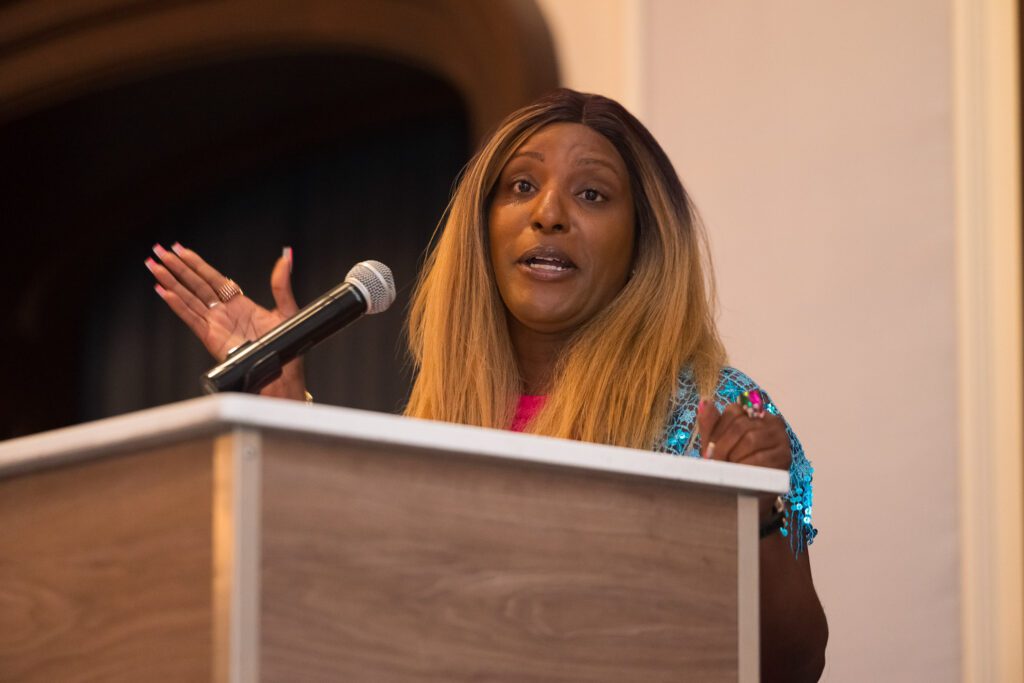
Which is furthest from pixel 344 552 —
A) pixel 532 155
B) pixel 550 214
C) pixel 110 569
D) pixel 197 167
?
pixel 197 167

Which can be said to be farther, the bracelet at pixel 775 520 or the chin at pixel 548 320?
the chin at pixel 548 320

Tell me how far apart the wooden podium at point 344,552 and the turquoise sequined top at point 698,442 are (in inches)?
14.3

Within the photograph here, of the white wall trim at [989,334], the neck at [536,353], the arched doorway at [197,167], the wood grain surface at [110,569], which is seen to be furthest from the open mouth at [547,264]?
the arched doorway at [197,167]

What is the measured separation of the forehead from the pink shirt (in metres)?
0.35

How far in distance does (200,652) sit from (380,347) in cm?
509

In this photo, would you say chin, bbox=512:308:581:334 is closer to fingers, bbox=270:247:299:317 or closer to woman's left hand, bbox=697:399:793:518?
fingers, bbox=270:247:299:317

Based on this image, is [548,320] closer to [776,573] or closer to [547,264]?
[547,264]

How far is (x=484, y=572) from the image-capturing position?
1.30m

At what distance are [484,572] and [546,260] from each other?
86 centimetres

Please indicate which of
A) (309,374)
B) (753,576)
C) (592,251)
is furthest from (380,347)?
(753,576)

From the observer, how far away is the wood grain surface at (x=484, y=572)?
1.18 meters

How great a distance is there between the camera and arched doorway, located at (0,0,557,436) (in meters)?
5.07

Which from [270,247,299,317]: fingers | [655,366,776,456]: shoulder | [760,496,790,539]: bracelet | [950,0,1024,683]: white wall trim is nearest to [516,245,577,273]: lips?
[655,366,776,456]: shoulder

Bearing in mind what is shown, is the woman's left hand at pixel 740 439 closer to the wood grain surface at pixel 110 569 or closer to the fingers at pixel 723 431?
the fingers at pixel 723 431
